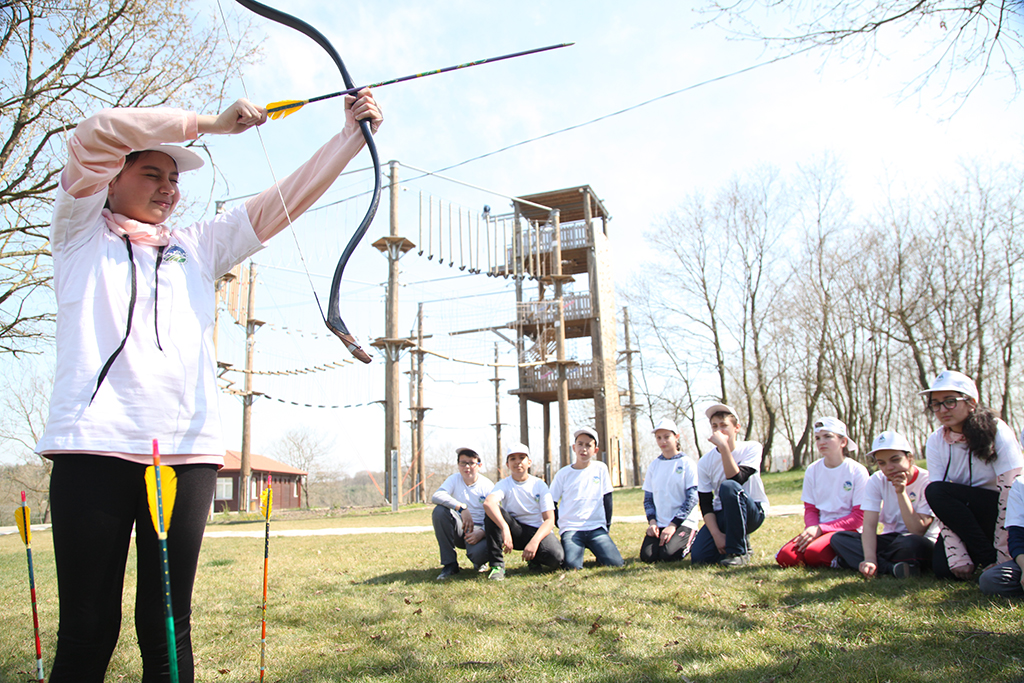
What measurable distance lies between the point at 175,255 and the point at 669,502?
516 centimetres

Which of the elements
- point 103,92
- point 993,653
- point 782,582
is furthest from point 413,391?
point 993,653

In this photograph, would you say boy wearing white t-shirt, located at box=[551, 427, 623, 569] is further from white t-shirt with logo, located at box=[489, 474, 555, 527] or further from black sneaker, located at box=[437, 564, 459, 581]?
black sneaker, located at box=[437, 564, 459, 581]

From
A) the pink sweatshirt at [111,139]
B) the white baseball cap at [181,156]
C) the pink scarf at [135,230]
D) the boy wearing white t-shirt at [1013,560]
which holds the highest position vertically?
the white baseball cap at [181,156]

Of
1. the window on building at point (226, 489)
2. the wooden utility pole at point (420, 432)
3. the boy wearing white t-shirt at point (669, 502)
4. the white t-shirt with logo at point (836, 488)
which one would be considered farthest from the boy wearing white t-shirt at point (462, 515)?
the window on building at point (226, 489)

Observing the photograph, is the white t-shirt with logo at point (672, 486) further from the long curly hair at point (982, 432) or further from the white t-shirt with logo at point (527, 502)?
the long curly hair at point (982, 432)

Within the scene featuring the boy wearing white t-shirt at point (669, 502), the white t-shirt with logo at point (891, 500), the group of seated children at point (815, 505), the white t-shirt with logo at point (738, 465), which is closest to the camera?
the group of seated children at point (815, 505)

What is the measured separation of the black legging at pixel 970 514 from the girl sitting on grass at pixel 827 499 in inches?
36.9

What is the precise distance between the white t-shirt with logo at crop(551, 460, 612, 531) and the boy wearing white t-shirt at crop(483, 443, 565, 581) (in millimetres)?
246

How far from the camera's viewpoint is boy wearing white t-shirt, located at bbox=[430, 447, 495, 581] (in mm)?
5609

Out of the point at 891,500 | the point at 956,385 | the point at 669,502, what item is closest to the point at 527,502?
the point at 669,502

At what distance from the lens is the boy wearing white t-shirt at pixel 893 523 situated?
4453 millimetres

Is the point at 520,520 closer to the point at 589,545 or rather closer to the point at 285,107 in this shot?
the point at 589,545

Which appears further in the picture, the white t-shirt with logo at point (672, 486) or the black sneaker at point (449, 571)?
the white t-shirt with logo at point (672, 486)

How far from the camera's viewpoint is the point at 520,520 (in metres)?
6.10
